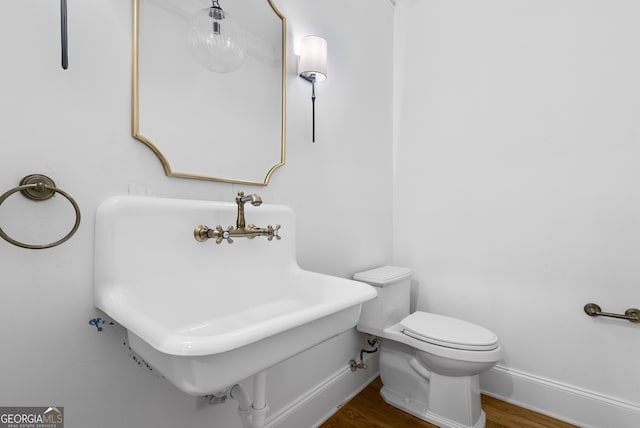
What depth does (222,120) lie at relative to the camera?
3.58 ft

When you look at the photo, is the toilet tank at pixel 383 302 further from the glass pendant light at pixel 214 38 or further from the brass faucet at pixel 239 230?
the glass pendant light at pixel 214 38

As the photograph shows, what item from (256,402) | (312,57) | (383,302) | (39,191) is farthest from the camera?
(383,302)

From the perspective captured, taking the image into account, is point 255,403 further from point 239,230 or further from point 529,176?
point 529,176

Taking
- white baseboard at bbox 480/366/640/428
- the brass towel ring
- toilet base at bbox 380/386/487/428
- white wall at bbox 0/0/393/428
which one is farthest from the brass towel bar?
the brass towel ring

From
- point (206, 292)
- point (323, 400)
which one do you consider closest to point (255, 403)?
point (206, 292)

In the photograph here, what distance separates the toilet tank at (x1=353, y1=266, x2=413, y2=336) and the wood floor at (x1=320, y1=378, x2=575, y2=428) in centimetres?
38

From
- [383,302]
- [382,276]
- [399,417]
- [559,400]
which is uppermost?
[382,276]

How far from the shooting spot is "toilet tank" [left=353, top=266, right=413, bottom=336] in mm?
1604

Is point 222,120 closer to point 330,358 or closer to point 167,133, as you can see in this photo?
point 167,133

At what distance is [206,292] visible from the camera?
0.98 metres

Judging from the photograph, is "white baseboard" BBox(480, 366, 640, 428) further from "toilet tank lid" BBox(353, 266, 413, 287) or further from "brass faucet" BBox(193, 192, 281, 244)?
"brass faucet" BBox(193, 192, 281, 244)

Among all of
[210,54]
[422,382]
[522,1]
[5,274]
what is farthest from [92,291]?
[522,1]

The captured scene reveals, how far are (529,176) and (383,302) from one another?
1.04 metres

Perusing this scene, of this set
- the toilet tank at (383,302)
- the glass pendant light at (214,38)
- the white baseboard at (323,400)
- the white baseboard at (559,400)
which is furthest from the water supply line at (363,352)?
the glass pendant light at (214,38)
